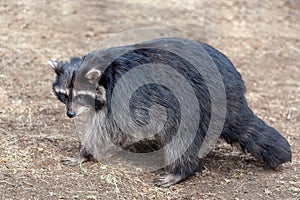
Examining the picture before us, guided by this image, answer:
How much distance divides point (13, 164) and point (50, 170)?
37 centimetres

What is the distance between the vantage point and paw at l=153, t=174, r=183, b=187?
5680mm

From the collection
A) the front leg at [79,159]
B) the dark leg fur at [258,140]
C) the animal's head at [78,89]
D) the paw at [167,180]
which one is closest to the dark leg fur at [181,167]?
the paw at [167,180]

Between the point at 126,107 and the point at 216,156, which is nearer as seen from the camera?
the point at 126,107

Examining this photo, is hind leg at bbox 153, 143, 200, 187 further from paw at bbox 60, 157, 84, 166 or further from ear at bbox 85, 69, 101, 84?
ear at bbox 85, 69, 101, 84

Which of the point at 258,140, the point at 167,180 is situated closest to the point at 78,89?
the point at 167,180

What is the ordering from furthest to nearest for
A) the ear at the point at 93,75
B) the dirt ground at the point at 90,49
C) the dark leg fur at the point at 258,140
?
the dark leg fur at the point at 258,140, the ear at the point at 93,75, the dirt ground at the point at 90,49

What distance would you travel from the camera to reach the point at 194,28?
10445 mm

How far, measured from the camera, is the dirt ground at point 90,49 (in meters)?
5.53

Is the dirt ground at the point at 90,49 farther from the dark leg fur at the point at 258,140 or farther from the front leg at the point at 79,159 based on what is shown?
the dark leg fur at the point at 258,140

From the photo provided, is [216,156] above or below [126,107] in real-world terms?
below

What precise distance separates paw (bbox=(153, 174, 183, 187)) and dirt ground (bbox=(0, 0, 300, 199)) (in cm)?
7

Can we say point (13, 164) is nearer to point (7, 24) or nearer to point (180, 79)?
point (180, 79)

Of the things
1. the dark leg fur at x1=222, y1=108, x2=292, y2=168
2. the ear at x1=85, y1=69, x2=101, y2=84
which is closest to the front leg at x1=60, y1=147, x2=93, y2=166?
the ear at x1=85, y1=69, x2=101, y2=84

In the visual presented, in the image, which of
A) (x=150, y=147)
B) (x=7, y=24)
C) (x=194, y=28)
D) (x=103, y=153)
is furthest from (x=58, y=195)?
(x=194, y=28)
